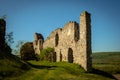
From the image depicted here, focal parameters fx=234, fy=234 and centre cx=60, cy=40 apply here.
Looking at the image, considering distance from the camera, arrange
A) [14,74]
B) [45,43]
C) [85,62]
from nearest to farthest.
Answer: [14,74], [85,62], [45,43]

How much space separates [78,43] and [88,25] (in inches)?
177

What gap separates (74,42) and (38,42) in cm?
2716

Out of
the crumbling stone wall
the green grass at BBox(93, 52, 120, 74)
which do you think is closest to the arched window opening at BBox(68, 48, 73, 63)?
the green grass at BBox(93, 52, 120, 74)

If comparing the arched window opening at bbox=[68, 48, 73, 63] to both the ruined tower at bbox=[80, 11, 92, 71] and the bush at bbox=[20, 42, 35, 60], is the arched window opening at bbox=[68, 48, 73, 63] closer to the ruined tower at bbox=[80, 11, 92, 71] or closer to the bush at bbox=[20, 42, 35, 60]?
the ruined tower at bbox=[80, 11, 92, 71]

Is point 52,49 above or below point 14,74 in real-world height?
above

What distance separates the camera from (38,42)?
7312cm

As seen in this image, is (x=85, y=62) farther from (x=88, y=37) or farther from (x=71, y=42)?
(x=71, y=42)

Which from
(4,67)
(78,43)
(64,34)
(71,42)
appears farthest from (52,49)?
(4,67)

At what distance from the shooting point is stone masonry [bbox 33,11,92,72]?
4178 cm

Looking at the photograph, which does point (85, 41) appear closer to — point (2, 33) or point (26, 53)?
point (2, 33)

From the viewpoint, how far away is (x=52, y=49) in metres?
60.0

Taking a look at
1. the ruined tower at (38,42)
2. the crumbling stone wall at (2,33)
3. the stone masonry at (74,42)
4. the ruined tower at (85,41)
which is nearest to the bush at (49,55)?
the stone masonry at (74,42)

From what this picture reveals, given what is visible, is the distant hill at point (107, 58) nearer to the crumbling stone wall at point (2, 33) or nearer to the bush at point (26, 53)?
the bush at point (26, 53)

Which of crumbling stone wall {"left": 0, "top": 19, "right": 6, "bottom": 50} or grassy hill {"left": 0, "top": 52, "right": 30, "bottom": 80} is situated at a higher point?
crumbling stone wall {"left": 0, "top": 19, "right": 6, "bottom": 50}
